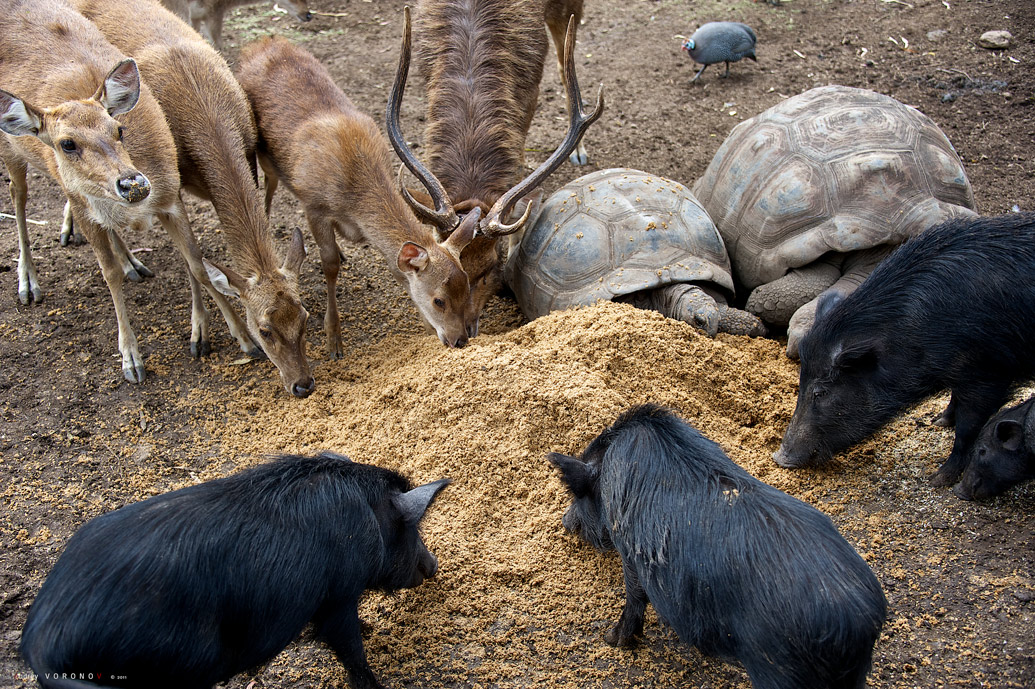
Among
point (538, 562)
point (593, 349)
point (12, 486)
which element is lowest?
point (12, 486)

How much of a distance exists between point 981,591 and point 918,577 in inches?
10.8

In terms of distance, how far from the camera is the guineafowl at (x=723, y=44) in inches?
355

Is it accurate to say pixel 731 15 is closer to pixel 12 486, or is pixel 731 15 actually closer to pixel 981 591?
pixel 981 591

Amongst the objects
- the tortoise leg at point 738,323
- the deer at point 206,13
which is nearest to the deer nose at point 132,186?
the tortoise leg at point 738,323

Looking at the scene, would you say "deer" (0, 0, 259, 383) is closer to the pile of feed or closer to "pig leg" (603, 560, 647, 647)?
the pile of feed

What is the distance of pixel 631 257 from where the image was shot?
6.06 metres

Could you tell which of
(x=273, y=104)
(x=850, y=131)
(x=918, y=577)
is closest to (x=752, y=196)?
(x=850, y=131)

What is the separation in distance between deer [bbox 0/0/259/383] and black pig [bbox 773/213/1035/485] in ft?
13.2

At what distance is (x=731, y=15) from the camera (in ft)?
34.5

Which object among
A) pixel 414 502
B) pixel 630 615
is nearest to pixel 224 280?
pixel 414 502

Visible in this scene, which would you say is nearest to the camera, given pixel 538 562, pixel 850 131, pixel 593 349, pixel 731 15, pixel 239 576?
pixel 239 576

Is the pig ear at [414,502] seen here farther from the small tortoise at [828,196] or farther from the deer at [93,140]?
the small tortoise at [828,196]

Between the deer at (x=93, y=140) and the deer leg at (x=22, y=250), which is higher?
the deer at (x=93, y=140)

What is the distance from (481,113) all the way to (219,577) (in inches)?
189
